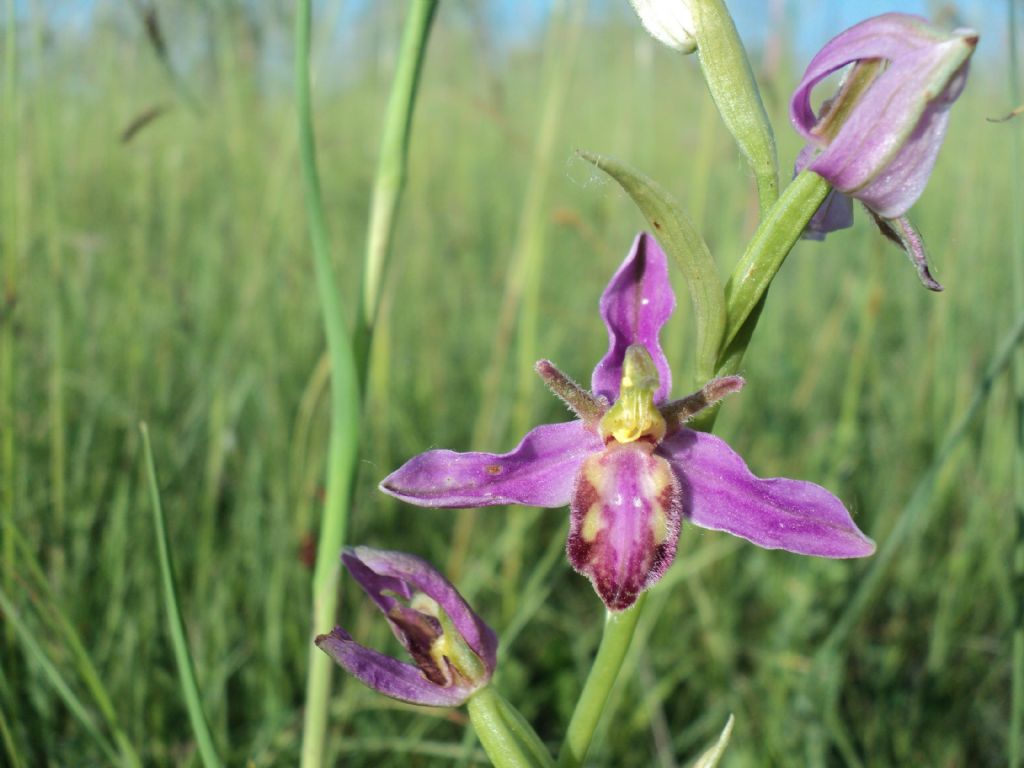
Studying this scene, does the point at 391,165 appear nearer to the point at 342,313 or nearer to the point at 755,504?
the point at 342,313

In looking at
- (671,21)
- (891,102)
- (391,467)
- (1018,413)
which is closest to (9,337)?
(391,467)

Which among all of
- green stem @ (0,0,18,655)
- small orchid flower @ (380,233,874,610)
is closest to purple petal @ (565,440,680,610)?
small orchid flower @ (380,233,874,610)

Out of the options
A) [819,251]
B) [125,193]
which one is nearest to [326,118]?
[125,193]

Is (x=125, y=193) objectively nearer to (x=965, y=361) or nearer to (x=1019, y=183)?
(x=965, y=361)

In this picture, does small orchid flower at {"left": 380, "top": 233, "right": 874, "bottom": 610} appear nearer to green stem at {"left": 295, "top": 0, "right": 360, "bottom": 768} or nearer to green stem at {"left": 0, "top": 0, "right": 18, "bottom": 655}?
green stem at {"left": 295, "top": 0, "right": 360, "bottom": 768}

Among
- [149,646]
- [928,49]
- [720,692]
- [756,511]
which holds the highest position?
[928,49]
